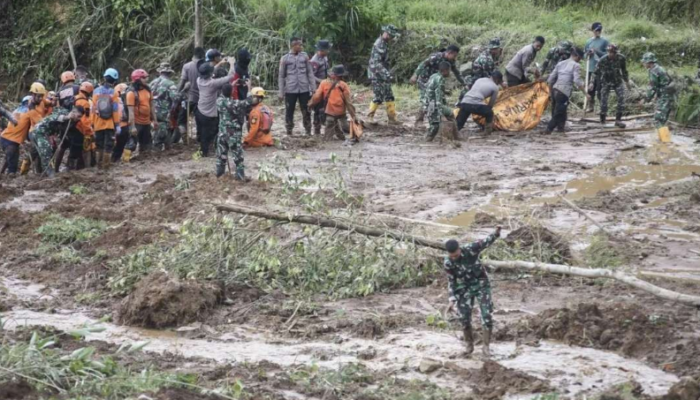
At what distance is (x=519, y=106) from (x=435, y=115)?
1.97 m

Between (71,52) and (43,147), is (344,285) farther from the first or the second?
(71,52)

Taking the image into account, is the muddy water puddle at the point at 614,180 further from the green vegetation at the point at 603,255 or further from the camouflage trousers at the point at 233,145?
the camouflage trousers at the point at 233,145

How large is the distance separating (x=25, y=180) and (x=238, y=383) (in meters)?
9.25

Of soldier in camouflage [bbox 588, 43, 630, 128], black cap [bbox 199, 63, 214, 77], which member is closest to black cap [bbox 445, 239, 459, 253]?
black cap [bbox 199, 63, 214, 77]

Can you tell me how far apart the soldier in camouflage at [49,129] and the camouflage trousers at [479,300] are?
8661mm

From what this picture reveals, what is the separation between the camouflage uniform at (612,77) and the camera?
1767 cm

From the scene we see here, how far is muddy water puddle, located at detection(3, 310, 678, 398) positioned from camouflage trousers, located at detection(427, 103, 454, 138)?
831cm

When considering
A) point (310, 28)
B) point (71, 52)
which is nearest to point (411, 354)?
point (310, 28)

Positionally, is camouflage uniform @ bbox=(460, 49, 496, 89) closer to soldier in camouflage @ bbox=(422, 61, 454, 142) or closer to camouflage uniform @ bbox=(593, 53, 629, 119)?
soldier in camouflage @ bbox=(422, 61, 454, 142)

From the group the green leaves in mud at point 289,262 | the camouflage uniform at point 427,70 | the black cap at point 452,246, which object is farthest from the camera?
the camouflage uniform at point 427,70

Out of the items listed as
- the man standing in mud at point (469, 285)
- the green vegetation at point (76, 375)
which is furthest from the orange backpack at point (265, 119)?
the green vegetation at point (76, 375)

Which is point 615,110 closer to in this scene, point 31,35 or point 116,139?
point 116,139

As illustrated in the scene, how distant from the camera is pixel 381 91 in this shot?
1825 cm

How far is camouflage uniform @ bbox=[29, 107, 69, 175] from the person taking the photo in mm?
14955
